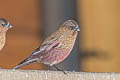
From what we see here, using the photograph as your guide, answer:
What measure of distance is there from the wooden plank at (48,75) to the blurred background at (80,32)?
4027 millimetres

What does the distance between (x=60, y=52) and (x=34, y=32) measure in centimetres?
427

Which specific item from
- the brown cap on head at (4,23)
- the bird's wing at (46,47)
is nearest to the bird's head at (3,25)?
the brown cap on head at (4,23)

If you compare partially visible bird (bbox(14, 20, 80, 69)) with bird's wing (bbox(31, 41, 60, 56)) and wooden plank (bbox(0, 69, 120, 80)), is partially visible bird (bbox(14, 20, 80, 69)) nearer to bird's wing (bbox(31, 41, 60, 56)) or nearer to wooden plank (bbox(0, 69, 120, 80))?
bird's wing (bbox(31, 41, 60, 56))

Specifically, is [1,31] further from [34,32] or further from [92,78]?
[34,32]

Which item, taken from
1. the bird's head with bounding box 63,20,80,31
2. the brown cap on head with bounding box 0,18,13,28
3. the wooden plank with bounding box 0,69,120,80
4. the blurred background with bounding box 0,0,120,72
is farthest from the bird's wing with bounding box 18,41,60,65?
the blurred background with bounding box 0,0,120,72

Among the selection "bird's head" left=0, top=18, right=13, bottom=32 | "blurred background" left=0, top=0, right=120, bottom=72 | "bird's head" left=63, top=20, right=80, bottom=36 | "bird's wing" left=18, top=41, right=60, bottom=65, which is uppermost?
"bird's head" left=63, top=20, right=80, bottom=36

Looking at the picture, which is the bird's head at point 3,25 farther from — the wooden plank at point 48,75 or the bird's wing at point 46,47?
the wooden plank at point 48,75

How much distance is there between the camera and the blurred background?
9461 millimetres

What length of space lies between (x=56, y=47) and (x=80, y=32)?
4.05m

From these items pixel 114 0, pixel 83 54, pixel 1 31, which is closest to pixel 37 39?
pixel 83 54

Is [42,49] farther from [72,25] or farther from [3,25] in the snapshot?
[3,25]

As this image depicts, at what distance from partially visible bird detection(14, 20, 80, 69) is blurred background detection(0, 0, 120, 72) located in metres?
3.28

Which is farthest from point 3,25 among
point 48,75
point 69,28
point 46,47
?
point 48,75

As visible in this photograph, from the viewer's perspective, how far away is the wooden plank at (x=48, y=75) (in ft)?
15.8
